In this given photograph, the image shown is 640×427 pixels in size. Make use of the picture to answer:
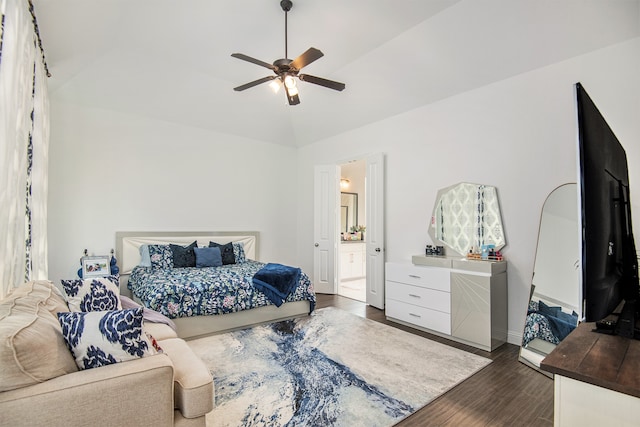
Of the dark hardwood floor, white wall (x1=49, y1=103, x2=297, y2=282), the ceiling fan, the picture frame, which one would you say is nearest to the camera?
the dark hardwood floor

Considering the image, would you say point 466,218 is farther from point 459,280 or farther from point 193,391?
point 193,391

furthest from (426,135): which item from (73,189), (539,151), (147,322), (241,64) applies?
(73,189)

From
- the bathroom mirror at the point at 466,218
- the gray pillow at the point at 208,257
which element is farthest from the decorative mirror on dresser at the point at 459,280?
the gray pillow at the point at 208,257

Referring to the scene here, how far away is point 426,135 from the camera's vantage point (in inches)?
165

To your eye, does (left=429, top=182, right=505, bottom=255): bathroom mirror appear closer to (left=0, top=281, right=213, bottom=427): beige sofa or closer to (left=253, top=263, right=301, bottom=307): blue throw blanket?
(left=253, top=263, right=301, bottom=307): blue throw blanket

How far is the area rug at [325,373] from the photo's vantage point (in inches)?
80.8

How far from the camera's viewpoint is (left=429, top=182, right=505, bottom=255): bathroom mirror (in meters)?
3.51

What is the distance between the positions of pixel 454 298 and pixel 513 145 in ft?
5.81

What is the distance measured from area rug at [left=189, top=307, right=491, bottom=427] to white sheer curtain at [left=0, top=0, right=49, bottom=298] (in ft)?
5.20

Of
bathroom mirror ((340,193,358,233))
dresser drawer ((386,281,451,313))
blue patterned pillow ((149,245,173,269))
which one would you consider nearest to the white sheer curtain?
blue patterned pillow ((149,245,173,269))

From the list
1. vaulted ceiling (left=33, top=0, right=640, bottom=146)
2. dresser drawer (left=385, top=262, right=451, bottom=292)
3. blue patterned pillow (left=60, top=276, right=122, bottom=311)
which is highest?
vaulted ceiling (left=33, top=0, right=640, bottom=146)

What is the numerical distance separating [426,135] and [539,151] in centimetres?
138

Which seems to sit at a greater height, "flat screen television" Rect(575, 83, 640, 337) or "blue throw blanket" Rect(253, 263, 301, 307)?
"flat screen television" Rect(575, 83, 640, 337)

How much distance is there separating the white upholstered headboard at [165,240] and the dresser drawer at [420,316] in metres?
2.84
